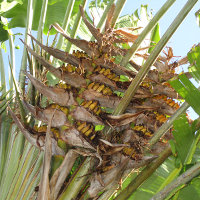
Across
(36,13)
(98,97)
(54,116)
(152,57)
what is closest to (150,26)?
(152,57)

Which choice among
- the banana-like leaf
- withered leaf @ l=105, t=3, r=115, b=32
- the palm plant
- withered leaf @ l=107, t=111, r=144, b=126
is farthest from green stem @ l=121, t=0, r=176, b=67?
the banana-like leaf

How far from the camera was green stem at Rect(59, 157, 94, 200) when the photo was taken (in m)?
0.88

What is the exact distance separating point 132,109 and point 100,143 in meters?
0.18

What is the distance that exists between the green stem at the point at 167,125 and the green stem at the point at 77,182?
8.3 inches

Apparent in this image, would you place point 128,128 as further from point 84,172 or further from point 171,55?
point 171,55

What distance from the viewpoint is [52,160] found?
0.93m

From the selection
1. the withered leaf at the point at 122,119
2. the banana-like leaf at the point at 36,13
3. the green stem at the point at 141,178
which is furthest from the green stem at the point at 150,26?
the banana-like leaf at the point at 36,13

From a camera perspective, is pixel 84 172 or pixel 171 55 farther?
pixel 171 55

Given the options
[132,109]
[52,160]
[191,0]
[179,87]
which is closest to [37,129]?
[52,160]

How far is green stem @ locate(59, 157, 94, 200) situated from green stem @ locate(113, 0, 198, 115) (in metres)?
0.19

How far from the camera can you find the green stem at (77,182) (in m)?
0.88

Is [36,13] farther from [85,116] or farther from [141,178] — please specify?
[141,178]

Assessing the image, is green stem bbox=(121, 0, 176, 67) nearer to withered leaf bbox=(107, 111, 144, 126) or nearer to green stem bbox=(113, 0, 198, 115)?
green stem bbox=(113, 0, 198, 115)

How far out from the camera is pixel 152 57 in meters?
0.86
